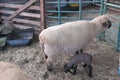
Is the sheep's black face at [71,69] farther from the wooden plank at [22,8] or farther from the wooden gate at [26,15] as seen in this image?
the wooden plank at [22,8]

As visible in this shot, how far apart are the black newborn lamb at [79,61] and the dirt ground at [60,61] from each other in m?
0.09

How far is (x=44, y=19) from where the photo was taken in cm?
496

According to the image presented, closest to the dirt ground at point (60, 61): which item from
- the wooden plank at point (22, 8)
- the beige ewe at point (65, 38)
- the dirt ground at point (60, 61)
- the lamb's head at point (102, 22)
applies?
the dirt ground at point (60, 61)

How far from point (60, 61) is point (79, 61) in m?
0.70

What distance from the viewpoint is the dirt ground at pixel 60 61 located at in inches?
135

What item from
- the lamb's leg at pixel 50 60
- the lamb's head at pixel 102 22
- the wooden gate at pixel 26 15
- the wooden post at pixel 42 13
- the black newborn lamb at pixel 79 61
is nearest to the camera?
the black newborn lamb at pixel 79 61

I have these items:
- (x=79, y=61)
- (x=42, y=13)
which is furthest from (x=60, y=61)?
(x=42, y=13)

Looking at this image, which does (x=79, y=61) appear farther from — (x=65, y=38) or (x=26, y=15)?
(x=26, y=15)

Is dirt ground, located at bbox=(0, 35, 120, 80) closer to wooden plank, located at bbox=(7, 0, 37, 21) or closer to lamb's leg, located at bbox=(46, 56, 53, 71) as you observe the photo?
lamb's leg, located at bbox=(46, 56, 53, 71)

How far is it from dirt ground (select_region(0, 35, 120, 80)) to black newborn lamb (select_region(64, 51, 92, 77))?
Answer: 0.09m

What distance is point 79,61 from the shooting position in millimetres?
3303

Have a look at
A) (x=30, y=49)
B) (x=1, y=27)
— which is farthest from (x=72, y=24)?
(x=1, y=27)

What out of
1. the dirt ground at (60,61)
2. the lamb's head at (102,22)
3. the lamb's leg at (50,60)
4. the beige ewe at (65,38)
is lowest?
the dirt ground at (60,61)

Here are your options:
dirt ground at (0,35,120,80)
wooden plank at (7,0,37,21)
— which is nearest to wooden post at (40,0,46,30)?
wooden plank at (7,0,37,21)
